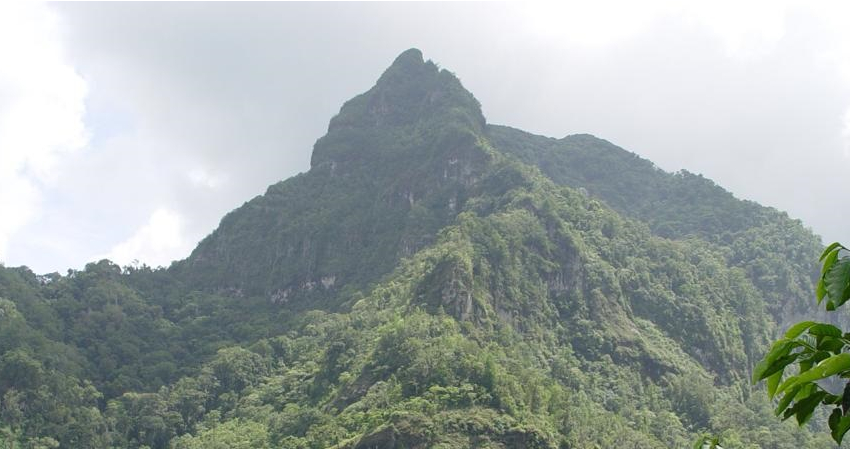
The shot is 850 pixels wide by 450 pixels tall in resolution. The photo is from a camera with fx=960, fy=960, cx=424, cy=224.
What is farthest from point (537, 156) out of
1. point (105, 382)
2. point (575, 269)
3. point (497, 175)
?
point (105, 382)

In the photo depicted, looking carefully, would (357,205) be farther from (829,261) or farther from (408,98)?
(829,261)

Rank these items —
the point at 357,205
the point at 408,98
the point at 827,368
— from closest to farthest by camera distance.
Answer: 1. the point at 827,368
2. the point at 357,205
3. the point at 408,98

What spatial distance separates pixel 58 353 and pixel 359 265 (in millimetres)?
31871

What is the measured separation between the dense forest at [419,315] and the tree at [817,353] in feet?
154

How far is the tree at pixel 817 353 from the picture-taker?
298 cm

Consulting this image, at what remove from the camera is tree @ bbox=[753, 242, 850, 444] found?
2977 millimetres

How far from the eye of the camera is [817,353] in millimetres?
3035

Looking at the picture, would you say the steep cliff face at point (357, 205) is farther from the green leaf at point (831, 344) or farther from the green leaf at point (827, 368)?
the green leaf at point (827, 368)

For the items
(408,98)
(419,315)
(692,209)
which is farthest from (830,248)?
(692,209)

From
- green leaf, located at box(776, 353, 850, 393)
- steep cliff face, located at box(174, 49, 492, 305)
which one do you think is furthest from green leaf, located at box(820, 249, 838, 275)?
steep cliff face, located at box(174, 49, 492, 305)

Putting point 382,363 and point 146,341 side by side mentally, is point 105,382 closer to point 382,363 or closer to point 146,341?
point 146,341

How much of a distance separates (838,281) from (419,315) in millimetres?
60317

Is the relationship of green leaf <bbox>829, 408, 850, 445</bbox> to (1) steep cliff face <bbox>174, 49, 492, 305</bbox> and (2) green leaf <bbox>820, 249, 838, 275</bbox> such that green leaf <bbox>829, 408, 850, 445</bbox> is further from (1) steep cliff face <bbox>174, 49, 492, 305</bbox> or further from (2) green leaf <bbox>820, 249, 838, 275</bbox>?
(1) steep cliff face <bbox>174, 49, 492, 305</bbox>

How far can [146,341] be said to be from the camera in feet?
282
